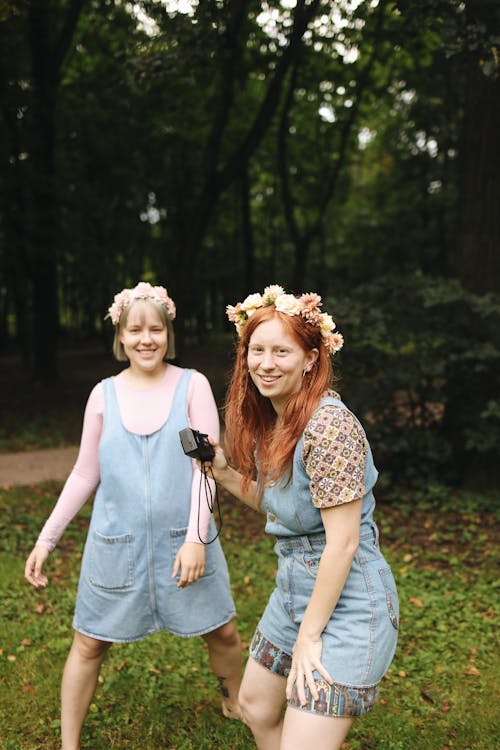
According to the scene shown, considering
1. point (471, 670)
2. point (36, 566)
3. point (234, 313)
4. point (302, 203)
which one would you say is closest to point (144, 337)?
point (234, 313)

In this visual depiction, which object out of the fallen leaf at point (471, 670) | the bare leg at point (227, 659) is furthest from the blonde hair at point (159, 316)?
Result: the fallen leaf at point (471, 670)

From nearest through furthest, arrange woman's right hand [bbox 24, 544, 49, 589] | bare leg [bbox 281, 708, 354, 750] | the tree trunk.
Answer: bare leg [bbox 281, 708, 354, 750]
woman's right hand [bbox 24, 544, 49, 589]
the tree trunk

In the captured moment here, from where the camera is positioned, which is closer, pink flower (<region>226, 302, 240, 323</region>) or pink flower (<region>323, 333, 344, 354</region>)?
pink flower (<region>323, 333, 344, 354</region>)

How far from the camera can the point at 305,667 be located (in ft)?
7.43

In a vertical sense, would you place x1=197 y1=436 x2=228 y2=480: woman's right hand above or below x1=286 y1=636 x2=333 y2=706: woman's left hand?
above

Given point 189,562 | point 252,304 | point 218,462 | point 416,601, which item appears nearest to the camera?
point 252,304

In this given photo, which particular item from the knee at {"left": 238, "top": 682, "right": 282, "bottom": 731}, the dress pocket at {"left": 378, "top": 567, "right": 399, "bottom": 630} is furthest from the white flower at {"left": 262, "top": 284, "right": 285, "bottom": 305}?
the knee at {"left": 238, "top": 682, "right": 282, "bottom": 731}

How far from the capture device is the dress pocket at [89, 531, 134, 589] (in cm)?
313

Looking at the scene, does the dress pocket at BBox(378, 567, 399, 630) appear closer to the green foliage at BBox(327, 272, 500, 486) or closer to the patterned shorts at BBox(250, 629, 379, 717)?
the patterned shorts at BBox(250, 629, 379, 717)

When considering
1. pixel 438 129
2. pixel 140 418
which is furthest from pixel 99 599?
pixel 438 129

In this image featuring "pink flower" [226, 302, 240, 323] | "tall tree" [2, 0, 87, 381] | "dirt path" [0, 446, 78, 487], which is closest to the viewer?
"pink flower" [226, 302, 240, 323]

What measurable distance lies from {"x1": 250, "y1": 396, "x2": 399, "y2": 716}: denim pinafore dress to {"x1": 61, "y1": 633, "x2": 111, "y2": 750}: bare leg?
99 centimetres

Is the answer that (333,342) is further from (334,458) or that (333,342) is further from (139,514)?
(139,514)

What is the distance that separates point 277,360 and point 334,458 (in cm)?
40
